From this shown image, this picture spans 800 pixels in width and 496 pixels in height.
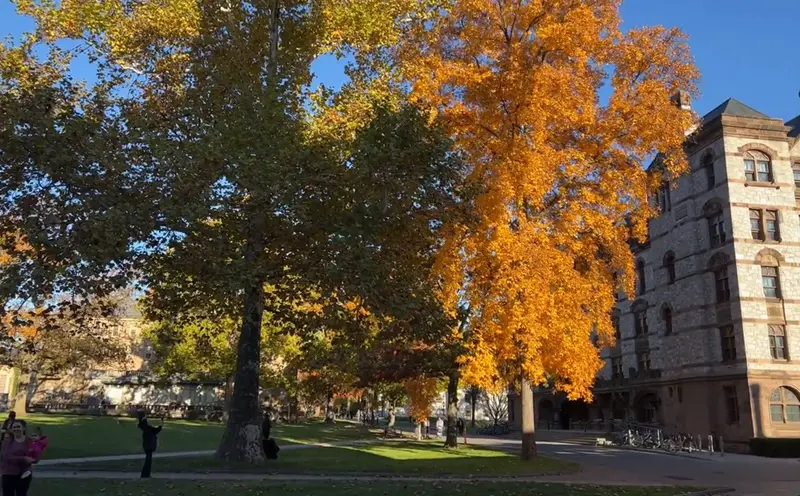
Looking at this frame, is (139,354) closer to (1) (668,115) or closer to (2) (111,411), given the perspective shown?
(2) (111,411)

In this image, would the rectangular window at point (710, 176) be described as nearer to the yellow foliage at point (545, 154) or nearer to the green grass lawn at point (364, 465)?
the yellow foliage at point (545, 154)

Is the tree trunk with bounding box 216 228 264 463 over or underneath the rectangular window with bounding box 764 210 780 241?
underneath

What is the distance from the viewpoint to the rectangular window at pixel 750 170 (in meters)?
36.9

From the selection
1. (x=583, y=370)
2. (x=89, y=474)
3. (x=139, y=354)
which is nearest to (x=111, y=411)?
(x=139, y=354)

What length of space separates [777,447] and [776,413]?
3.95 metres

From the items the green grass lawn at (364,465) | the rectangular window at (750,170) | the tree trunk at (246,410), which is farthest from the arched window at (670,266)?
the tree trunk at (246,410)

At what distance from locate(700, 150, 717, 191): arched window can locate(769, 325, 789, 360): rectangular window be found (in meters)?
9.05

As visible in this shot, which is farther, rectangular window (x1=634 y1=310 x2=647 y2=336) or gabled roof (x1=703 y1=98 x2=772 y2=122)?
rectangular window (x1=634 y1=310 x2=647 y2=336)

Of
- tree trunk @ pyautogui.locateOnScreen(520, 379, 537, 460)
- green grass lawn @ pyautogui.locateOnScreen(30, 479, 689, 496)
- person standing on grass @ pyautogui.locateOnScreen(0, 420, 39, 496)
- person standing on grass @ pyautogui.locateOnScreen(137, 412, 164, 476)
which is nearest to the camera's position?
person standing on grass @ pyautogui.locateOnScreen(0, 420, 39, 496)

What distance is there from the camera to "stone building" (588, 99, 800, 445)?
3459 centimetres

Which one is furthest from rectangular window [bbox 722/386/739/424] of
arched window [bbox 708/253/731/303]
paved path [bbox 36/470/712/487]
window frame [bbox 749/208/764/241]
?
paved path [bbox 36/470/712/487]

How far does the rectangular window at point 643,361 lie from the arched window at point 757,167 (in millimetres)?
16463

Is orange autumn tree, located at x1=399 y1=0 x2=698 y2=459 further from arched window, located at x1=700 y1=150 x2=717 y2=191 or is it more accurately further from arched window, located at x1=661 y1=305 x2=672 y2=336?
arched window, located at x1=661 y1=305 x2=672 y2=336

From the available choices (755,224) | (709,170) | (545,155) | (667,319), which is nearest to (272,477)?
(545,155)
